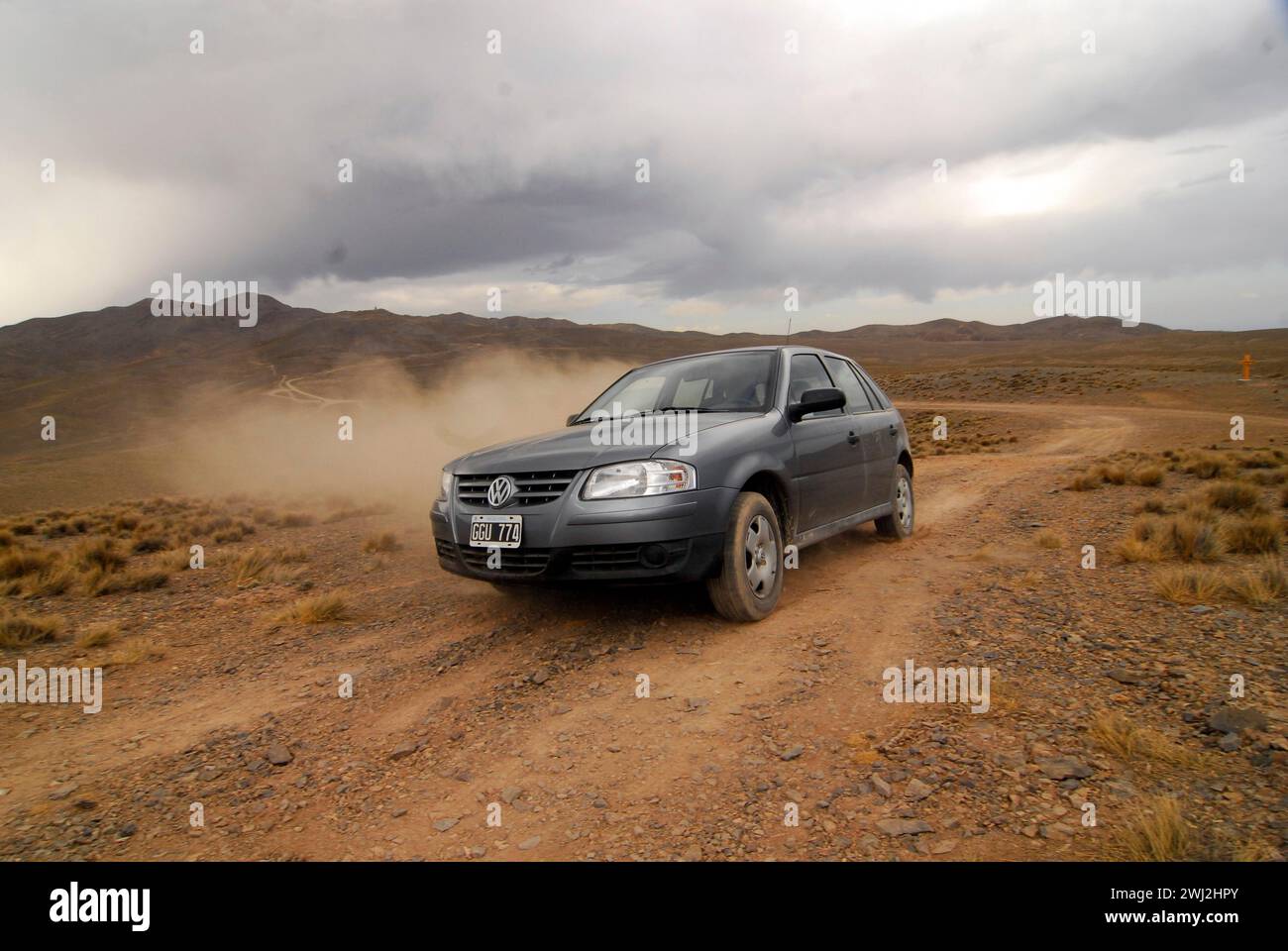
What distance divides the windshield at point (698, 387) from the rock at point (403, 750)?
2.96 metres

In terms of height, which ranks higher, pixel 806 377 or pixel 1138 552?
pixel 806 377

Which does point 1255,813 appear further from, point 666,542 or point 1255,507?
point 1255,507

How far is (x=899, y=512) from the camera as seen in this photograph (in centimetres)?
690

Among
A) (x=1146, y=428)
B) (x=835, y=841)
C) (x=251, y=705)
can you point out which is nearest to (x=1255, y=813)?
(x=835, y=841)

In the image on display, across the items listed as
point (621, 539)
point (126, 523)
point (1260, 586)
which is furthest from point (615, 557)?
point (126, 523)

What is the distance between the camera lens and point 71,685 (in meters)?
4.48

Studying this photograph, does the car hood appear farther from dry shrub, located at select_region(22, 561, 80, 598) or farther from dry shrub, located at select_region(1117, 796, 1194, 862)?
dry shrub, located at select_region(22, 561, 80, 598)

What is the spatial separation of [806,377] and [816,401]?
0.97 meters

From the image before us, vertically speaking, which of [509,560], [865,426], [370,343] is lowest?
[509,560]

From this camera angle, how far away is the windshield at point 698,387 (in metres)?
5.34

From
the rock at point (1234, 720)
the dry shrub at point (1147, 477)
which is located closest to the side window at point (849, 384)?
the rock at point (1234, 720)

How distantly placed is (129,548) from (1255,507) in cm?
1255

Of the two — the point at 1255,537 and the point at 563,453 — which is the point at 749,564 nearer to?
the point at 563,453

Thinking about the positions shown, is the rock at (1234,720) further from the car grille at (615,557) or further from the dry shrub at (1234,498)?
the dry shrub at (1234,498)
